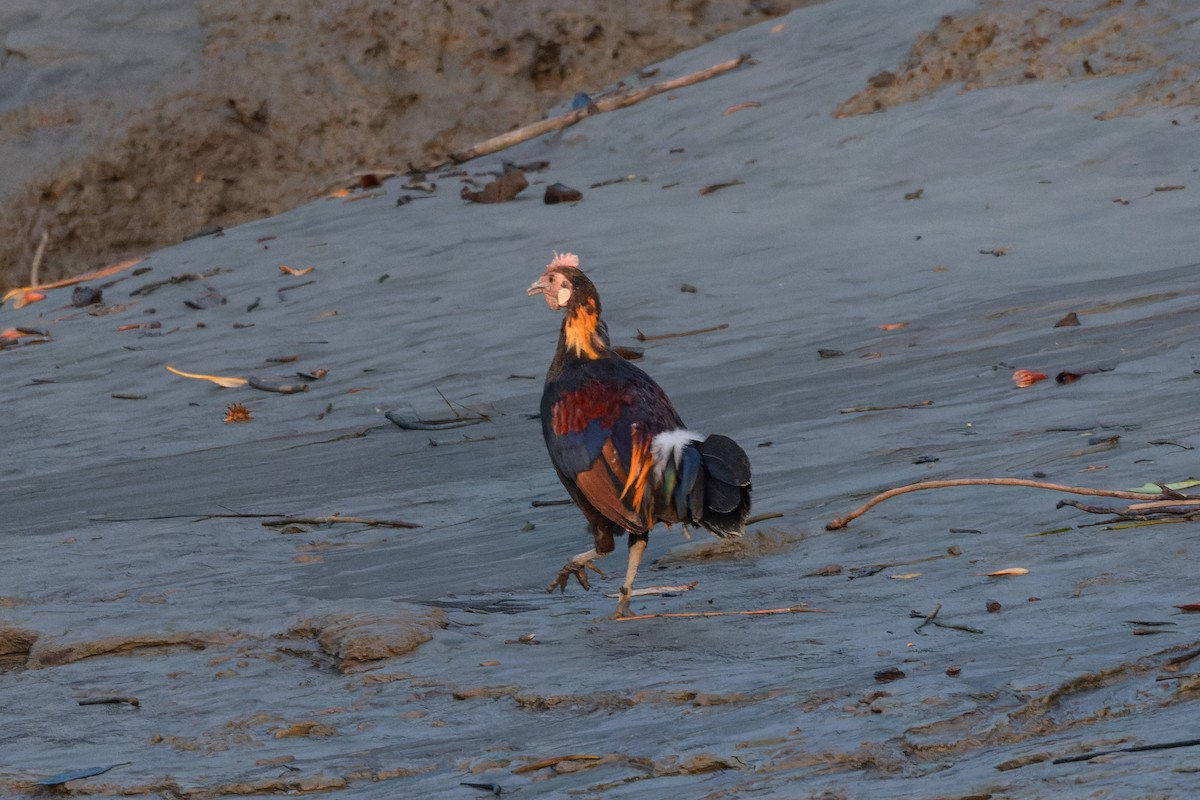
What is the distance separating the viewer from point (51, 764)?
3.75m

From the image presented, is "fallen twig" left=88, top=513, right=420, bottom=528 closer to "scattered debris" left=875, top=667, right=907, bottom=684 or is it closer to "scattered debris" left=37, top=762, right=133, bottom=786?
"scattered debris" left=37, top=762, right=133, bottom=786

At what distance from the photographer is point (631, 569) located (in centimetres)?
509

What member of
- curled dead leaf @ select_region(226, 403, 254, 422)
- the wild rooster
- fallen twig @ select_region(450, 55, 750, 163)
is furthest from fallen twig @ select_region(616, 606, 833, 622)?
fallen twig @ select_region(450, 55, 750, 163)

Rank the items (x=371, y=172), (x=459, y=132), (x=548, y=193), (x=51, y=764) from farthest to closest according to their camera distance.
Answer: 1. (x=459, y=132)
2. (x=371, y=172)
3. (x=548, y=193)
4. (x=51, y=764)

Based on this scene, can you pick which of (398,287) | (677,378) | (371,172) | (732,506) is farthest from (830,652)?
(371,172)

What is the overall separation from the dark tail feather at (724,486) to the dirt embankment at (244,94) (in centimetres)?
1021

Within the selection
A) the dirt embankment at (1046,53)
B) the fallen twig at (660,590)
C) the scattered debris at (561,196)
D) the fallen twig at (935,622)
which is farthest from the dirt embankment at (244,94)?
the fallen twig at (935,622)

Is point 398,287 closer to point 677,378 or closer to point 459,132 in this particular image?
point 677,378

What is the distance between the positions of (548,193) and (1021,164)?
3.62 m

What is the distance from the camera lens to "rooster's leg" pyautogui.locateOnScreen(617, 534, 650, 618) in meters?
4.99

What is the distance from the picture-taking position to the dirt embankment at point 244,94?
Answer: 14.1 metres

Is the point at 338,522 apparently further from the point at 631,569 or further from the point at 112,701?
the point at 112,701

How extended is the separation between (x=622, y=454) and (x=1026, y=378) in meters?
2.78

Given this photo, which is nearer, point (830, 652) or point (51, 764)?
point (51, 764)
